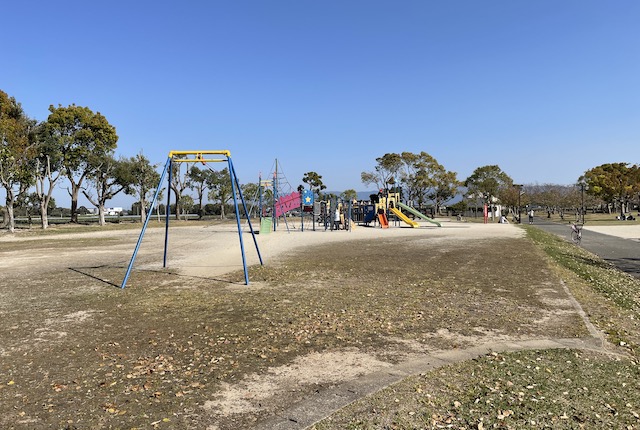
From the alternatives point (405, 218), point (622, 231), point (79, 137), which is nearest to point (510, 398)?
point (622, 231)

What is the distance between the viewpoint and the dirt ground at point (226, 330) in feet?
12.7

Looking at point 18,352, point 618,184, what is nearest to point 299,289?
point 18,352

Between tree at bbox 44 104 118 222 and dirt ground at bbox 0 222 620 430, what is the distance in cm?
3025

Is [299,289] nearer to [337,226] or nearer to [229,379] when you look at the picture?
[229,379]

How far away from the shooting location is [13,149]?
3044 cm

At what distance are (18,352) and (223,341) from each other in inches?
98.5

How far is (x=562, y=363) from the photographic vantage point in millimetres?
4551

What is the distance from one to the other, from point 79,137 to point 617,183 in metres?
66.1

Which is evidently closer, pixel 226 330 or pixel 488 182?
pixel 226 330

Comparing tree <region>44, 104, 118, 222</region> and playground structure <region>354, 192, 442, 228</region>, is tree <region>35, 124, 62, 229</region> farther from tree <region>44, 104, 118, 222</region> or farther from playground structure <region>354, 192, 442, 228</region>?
playground structure <region>354, 192, 442, 228</region>

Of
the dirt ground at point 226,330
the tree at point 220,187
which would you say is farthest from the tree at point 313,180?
the dirt ground at point 226,330

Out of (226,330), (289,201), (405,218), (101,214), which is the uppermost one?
(289,201)

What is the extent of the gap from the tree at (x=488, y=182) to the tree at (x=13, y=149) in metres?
60.0

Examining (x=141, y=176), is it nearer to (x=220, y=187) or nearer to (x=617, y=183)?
(x=220, y=187)
